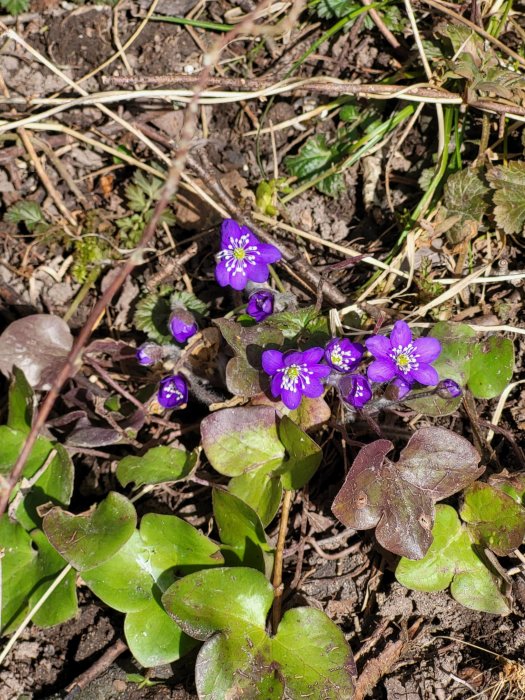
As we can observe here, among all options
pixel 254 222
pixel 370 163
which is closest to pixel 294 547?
pixel 254 222

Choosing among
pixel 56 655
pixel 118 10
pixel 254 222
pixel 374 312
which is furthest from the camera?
pixel 118 10

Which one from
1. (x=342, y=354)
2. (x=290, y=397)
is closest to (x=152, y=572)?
(x=290, y=397)

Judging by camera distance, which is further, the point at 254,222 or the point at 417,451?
the point at 254,222

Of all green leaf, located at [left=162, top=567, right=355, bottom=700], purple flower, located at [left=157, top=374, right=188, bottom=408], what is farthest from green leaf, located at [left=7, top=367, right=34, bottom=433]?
green leaf, located at [left=162, top=567, right=355, bottom=700]

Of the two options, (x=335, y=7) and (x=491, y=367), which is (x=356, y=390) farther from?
(x=335, y=7)

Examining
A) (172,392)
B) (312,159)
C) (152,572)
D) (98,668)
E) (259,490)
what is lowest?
(98,668)

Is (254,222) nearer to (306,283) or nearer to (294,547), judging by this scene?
(306,283)

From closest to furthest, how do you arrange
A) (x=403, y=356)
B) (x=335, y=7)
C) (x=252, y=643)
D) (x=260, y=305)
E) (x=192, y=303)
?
(x=252, y=643) → (x=403, y=356) → (x=260, y=305) → (x=192, y=303) → (x=335, y=7)

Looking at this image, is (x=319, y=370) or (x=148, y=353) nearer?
(x=319, y=370)
